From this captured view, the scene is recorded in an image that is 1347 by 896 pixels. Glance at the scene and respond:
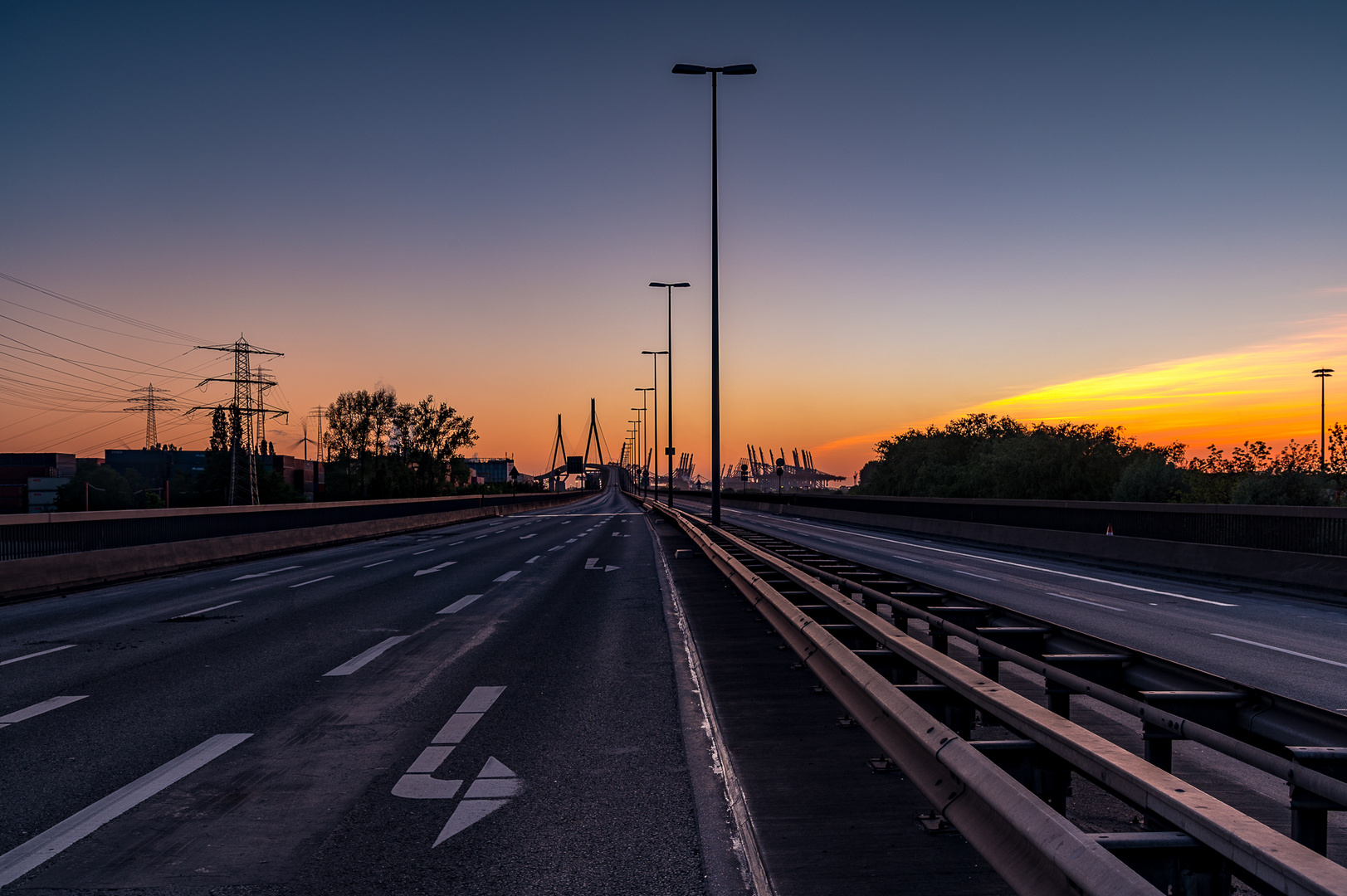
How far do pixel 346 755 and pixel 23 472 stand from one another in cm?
16334

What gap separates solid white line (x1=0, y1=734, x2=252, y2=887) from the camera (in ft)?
13.4

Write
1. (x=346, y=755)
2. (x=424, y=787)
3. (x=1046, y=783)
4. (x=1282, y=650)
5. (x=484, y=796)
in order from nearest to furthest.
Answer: (x=1046, y=783) < (x=484, y=796) < (x=424, y=787) < (x=346, y=755) < (x=1282, y=650)

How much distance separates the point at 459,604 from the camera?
13516mm

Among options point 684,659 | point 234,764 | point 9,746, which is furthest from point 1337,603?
point 9,746

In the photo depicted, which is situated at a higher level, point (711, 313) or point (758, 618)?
point (711, 313)

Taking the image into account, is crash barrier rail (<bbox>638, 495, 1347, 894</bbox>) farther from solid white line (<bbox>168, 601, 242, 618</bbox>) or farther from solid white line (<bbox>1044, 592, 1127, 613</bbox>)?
solid white line (<bbox>168, 601, 242, 618</bbox>)

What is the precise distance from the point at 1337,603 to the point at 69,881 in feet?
57.6

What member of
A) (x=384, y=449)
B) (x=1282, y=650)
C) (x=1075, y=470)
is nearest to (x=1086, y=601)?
(x=1282, y=650)

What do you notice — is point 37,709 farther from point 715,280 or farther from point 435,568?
point 715,280

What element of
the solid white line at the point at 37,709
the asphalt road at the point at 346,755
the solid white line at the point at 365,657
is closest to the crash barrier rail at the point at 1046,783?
the asphalt road at the point at 346,755

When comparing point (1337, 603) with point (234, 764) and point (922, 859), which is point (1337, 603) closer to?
point (922, 859)

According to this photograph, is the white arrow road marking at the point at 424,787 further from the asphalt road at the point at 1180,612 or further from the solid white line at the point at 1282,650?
the solid white line at the point at 1282,650

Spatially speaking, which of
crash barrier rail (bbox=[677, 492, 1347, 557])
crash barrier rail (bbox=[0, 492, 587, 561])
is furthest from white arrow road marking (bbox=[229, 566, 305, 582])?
crash barrier rail (bbox=[677, 492, 1347, 557])

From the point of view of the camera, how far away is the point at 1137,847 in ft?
8.42
